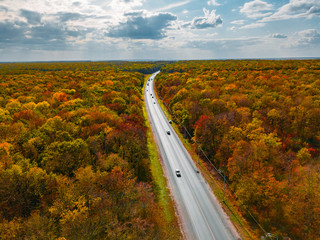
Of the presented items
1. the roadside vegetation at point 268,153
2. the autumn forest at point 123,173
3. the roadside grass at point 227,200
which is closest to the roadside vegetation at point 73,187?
the autumn forest at point 123,173

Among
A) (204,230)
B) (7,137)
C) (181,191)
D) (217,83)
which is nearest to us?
(204,230)

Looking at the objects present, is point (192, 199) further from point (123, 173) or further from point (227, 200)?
point (123, 173)

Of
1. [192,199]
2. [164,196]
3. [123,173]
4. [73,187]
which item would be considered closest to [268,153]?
[192,199]

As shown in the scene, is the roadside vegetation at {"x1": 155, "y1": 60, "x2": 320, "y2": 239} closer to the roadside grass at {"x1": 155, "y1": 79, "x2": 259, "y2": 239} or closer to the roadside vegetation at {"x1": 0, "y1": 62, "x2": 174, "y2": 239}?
the roadside grass at {"x1": 155, "y1": 79, "x2": 259, "y2": 239}

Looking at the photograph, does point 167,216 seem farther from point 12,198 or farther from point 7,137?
point 7,137

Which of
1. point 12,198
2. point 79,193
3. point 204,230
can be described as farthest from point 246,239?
point 12,198

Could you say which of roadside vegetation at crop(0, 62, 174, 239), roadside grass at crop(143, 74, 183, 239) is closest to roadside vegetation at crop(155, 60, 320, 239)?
roadside grass at crop(143, 74, 183, 239)

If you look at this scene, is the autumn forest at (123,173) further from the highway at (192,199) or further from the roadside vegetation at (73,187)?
the highway at (192,199)

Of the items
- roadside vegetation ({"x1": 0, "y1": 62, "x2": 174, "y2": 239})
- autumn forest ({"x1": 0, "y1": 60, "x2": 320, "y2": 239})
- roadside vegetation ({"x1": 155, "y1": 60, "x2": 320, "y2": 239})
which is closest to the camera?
roadside vegetation ({"x1": 0, "y1": 62, "x2": 174, "y2": 239})
